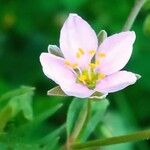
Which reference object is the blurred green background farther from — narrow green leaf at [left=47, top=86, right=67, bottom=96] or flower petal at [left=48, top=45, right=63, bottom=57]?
narrow green leaf at [left=47, top=86, right=67, bottom=96]

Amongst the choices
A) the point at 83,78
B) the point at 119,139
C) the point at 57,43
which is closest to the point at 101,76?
the point at 83,78

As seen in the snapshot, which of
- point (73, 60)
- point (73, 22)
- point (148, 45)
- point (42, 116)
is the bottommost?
point (148, 45)

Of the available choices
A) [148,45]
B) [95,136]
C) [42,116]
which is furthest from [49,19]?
[42,116]

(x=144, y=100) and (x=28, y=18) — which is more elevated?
(x=28, y=18)

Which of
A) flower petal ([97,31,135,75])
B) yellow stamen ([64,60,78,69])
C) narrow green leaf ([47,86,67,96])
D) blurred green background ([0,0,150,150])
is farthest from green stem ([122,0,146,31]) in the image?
blurred green background ([0,0,150,150])

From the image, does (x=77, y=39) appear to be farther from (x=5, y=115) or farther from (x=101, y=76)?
(x=5, y=115)

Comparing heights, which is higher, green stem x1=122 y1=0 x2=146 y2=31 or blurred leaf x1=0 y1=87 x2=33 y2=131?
green stem x1=122 y1=0 x2=146 y2=31

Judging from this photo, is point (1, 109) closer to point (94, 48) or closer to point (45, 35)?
point (94, 48)
